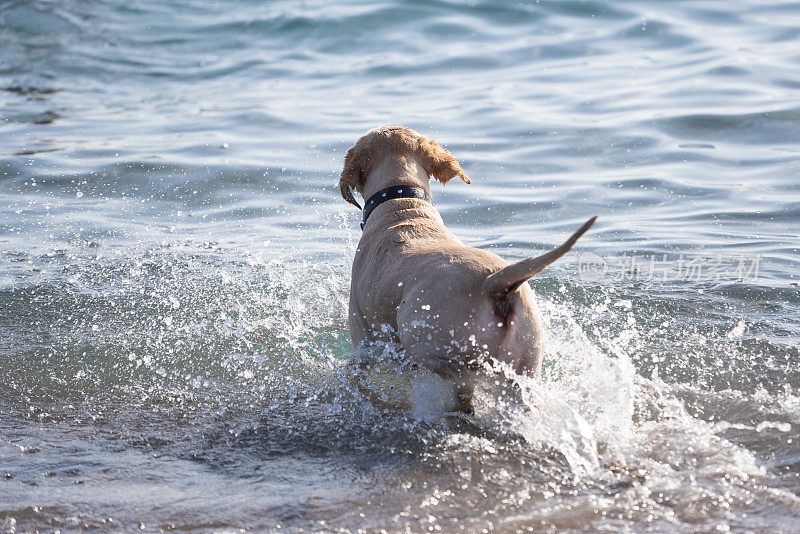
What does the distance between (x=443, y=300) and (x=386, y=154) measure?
5.89 ft

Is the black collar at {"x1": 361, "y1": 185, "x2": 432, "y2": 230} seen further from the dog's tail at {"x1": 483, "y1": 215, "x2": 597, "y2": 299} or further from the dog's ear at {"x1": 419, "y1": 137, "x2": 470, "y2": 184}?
the dog's tail at {"x1": 483, "y1": 215, "x2": 597, "y2": 299}

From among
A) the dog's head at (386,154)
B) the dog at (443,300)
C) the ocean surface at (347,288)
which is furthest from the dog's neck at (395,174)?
the ocean surface at (347,288)

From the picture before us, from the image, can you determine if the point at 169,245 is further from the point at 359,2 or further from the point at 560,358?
the point at 359,2

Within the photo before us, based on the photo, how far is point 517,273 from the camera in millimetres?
3562

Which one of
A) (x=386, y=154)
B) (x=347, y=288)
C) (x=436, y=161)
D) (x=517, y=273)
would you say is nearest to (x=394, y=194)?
(x=386, y=154)

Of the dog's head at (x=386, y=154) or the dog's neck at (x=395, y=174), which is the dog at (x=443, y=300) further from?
the dog's head at (x=386, y=154)

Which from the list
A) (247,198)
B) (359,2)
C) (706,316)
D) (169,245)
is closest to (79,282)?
(169,245)

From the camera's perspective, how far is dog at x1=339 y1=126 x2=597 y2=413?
3711 mm

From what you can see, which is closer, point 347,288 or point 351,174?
point 351,174

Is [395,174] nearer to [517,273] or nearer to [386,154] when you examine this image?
[386,154]

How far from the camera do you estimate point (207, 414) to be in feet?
14.9

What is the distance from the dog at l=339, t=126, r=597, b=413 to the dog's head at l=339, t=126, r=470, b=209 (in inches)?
21.5

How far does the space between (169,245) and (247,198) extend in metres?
1.69

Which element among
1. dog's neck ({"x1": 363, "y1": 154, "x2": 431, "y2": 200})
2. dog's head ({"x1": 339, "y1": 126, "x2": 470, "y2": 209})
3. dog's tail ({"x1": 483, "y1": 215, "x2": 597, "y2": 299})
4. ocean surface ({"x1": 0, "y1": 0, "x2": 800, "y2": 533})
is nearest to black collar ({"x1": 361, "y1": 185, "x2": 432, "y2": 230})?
dog's neck ({"x1": 363, "y1": 154, "x2": 431, "y2": 200})
